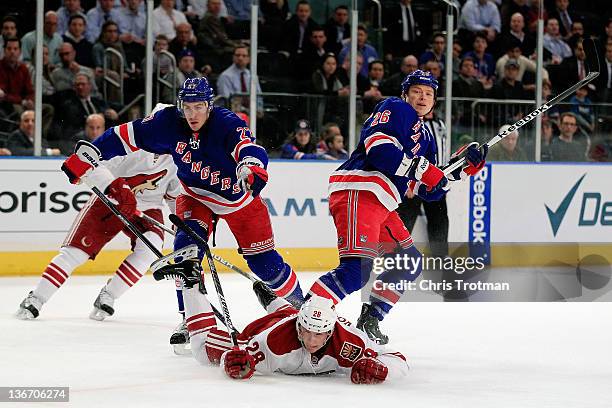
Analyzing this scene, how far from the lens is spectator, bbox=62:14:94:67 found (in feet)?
25.4

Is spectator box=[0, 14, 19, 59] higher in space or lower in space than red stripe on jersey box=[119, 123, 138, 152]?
higher

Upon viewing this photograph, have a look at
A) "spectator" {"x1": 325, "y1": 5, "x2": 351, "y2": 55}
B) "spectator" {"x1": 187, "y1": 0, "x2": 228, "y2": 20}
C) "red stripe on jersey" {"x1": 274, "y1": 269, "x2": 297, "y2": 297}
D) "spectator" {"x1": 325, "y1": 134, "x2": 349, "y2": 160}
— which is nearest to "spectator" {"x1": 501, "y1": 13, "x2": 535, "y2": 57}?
"spectator" {"x1": 325, "y1": 5, "x2": 351, "y2": 55}

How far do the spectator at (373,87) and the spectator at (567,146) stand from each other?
4.62 feet

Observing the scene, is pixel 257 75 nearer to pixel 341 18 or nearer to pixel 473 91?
pixel 341 18

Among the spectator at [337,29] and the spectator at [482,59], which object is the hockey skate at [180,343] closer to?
the spectator at [337,29]

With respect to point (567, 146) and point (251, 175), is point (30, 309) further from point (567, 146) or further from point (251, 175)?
point (567, 146)

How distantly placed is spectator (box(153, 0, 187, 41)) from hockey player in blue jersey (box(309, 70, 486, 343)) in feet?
11.0

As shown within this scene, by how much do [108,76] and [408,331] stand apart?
335 centimetres

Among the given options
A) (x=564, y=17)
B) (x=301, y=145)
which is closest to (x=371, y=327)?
(x=301, y=145)

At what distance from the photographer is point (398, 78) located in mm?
8695

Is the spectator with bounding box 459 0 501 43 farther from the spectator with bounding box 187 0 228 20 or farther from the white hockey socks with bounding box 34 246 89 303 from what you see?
the white hockey socks with bounding box 34 246 89 303

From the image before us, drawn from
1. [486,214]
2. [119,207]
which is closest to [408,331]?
[119,207]

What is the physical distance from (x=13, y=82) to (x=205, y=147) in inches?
128

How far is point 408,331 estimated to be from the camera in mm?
5422
